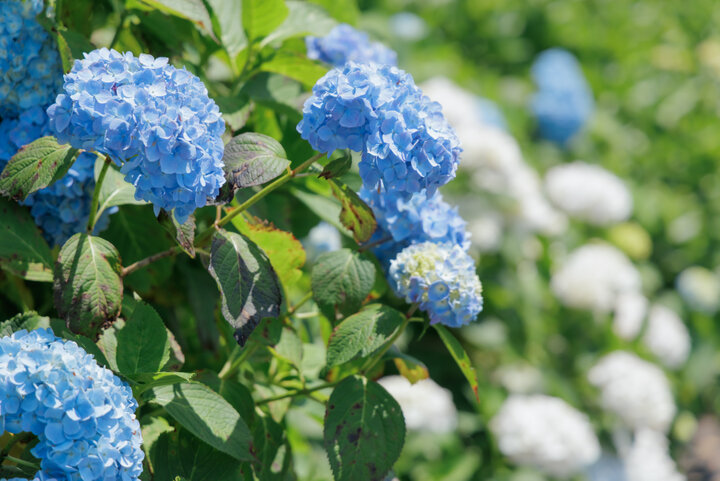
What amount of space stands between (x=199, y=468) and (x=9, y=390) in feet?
1.13

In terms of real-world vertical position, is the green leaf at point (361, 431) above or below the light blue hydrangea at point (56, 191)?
below

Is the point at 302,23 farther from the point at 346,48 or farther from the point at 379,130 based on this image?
the point at 379,130

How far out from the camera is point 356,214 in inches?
42.2

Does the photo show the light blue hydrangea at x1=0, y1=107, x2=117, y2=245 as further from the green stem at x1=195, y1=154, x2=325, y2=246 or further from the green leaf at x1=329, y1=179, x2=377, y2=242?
the green leaf at x1=329, y1=179, x2=377, y2=242

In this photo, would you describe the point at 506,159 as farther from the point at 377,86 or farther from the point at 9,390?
the point at 9,390

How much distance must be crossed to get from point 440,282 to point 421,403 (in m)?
1.33

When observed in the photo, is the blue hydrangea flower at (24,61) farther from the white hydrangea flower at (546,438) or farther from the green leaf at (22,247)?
the white hydrangea flower at (546,438)

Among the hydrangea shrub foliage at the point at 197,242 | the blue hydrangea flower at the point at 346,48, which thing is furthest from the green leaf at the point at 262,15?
the blue hydrangea flower at the point at 346,48

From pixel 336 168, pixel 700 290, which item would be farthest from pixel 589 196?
→ pixel 336 168

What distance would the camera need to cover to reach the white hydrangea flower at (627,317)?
10.3ft

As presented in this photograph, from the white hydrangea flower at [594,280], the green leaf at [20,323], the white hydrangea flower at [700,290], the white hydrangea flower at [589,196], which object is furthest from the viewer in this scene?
the white hydrangea flower at [700,290]

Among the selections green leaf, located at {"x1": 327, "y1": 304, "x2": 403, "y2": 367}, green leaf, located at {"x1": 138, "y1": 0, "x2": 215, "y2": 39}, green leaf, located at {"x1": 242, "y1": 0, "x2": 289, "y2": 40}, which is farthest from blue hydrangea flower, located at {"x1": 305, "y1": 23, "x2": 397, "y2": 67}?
green leaf, located at {"x1": 327, "y1": 304, "x2": 403, "y2": 367}

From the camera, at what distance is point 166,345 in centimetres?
98

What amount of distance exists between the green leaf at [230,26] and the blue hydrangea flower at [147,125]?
0.45 metres
